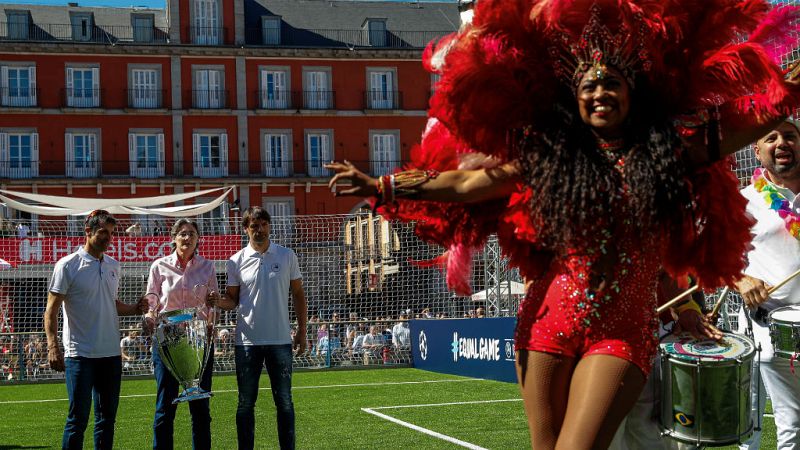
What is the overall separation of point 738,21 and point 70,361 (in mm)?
5032

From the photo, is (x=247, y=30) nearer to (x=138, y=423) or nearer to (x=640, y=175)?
(x=138, y=423)

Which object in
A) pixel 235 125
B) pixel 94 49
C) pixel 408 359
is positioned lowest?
pixel 408 359

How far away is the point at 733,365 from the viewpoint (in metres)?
4.10

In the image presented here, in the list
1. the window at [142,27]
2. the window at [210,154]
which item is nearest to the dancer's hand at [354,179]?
the window at [210,154]

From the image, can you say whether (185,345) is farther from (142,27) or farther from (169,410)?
(142,27)

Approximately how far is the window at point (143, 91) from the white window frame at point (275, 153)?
5078 mm

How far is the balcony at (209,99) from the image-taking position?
47500 millimetres

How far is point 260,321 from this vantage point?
296 inches

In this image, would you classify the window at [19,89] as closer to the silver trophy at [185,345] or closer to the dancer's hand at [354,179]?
the silver trophy at [185,345]

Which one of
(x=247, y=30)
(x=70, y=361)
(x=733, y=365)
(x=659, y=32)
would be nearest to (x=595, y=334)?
(x=733, y=365)

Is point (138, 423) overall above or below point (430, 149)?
below

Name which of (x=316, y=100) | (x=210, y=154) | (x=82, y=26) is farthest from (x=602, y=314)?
(x=82, y=26)

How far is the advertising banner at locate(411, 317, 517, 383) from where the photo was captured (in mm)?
15445

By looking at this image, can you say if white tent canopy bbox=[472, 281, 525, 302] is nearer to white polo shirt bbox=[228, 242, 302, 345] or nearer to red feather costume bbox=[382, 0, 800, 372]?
white polo shirt bbox=[228, 242, 302, 345]
